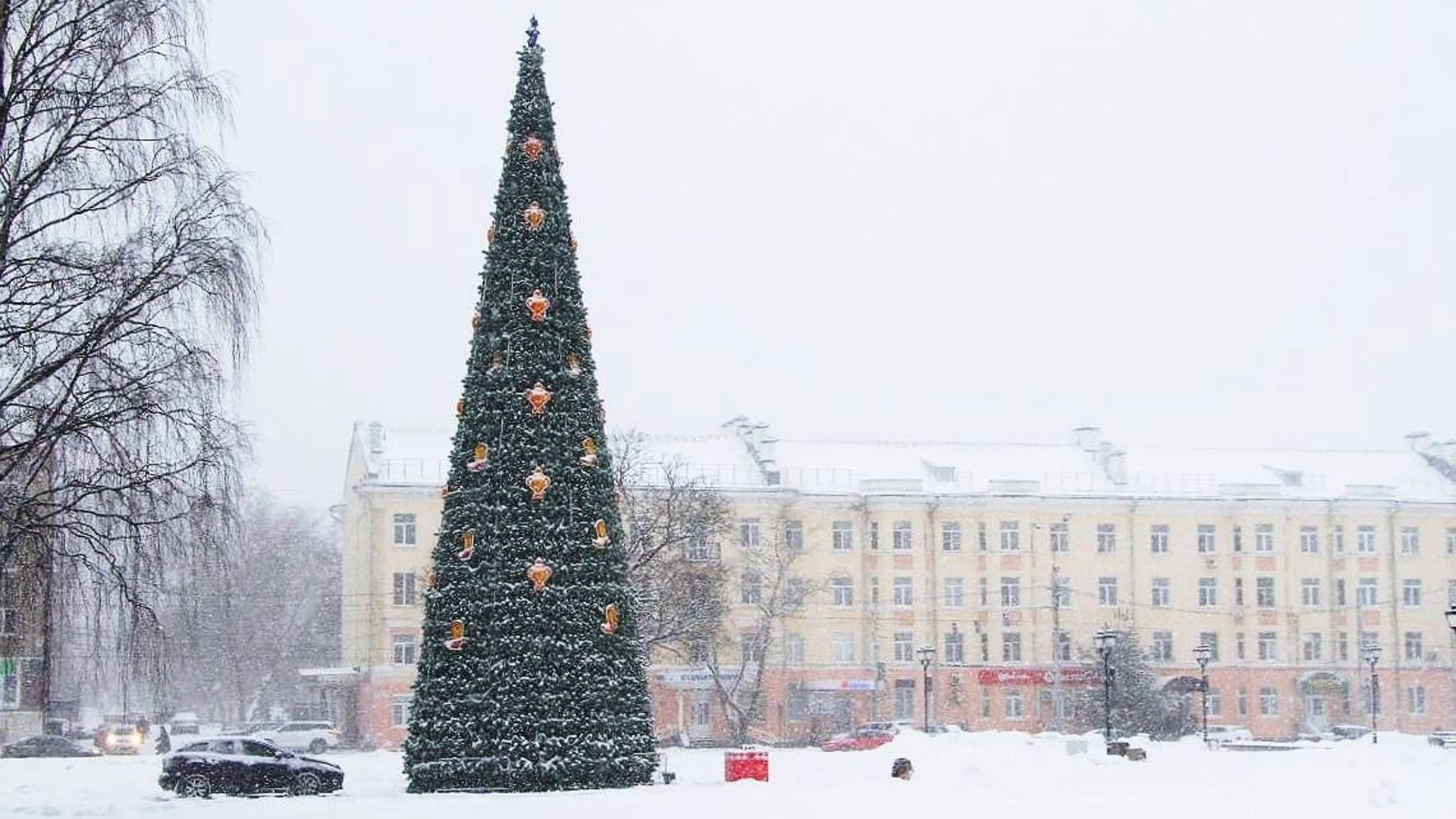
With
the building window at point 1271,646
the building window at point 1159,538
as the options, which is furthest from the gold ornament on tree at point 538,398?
the building window at point 1271,646

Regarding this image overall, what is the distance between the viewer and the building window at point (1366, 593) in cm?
7850

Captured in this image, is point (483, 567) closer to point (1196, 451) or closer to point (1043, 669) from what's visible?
point (1043, 669)

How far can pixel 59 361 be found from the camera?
18.7 m

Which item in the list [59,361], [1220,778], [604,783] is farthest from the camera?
[1220,778]

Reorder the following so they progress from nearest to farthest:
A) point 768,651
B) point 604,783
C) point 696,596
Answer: point 604,783 < point 696,596 < point 768,651

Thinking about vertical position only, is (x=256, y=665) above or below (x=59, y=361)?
below

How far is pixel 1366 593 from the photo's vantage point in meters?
78.6

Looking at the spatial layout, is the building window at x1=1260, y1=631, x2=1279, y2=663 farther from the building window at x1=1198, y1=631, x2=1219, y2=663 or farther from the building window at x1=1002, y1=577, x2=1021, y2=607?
the building window at x1=1002, y1=577, x2=1021, y2=607

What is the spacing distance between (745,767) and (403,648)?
40317mm

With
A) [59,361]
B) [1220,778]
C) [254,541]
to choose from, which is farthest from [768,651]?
[59,361]

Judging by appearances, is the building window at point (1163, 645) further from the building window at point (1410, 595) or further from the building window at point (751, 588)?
the building window at point (751, 588)

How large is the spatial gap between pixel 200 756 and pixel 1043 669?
4539 cm

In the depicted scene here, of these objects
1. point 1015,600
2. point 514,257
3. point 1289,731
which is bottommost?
point 1289,731

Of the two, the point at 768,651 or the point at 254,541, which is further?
the point at 254,541
